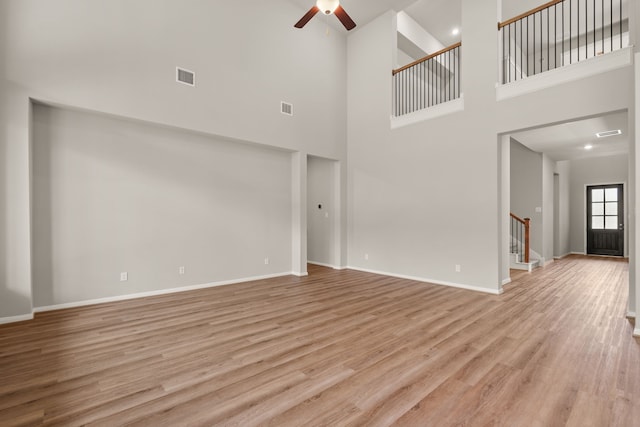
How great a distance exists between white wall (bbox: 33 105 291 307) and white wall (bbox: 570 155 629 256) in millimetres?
10506

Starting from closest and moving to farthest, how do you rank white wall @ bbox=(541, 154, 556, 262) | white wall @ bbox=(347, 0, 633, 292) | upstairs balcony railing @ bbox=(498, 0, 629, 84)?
white wall @ bbox=(347, 0, 633, 292)
upstairs balcony railing @ bbox=(498, 0, 629, 84)
white wall @ bbox=(541, 154, 556, 262)

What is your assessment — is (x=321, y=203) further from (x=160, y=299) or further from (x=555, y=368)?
(x=555, y=368)

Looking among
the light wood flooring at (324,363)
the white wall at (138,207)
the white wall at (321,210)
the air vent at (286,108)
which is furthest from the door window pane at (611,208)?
the white wall at (138,207)

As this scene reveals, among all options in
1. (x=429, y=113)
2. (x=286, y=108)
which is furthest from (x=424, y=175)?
(x=286, y=108)

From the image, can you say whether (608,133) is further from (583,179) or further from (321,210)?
(321,210)

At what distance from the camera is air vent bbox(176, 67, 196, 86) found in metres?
4.61

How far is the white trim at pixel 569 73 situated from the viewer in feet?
12.5

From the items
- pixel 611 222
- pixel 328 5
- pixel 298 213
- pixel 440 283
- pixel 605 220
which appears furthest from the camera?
pixel 605 220

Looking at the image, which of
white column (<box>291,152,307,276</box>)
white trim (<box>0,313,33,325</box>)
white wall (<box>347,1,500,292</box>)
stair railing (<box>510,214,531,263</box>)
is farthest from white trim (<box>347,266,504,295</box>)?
white trim (<box>0,313,33,325</box>)

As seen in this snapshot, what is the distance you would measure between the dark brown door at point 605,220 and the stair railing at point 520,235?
435cm

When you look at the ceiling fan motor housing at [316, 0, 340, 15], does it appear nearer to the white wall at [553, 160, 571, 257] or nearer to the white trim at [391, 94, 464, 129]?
the white trim at [391, 94, 464, 129]

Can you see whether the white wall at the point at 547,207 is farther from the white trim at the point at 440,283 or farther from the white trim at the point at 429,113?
the white trim at the point at 429,113

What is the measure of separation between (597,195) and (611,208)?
1.80ft

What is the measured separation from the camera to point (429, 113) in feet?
18.9
